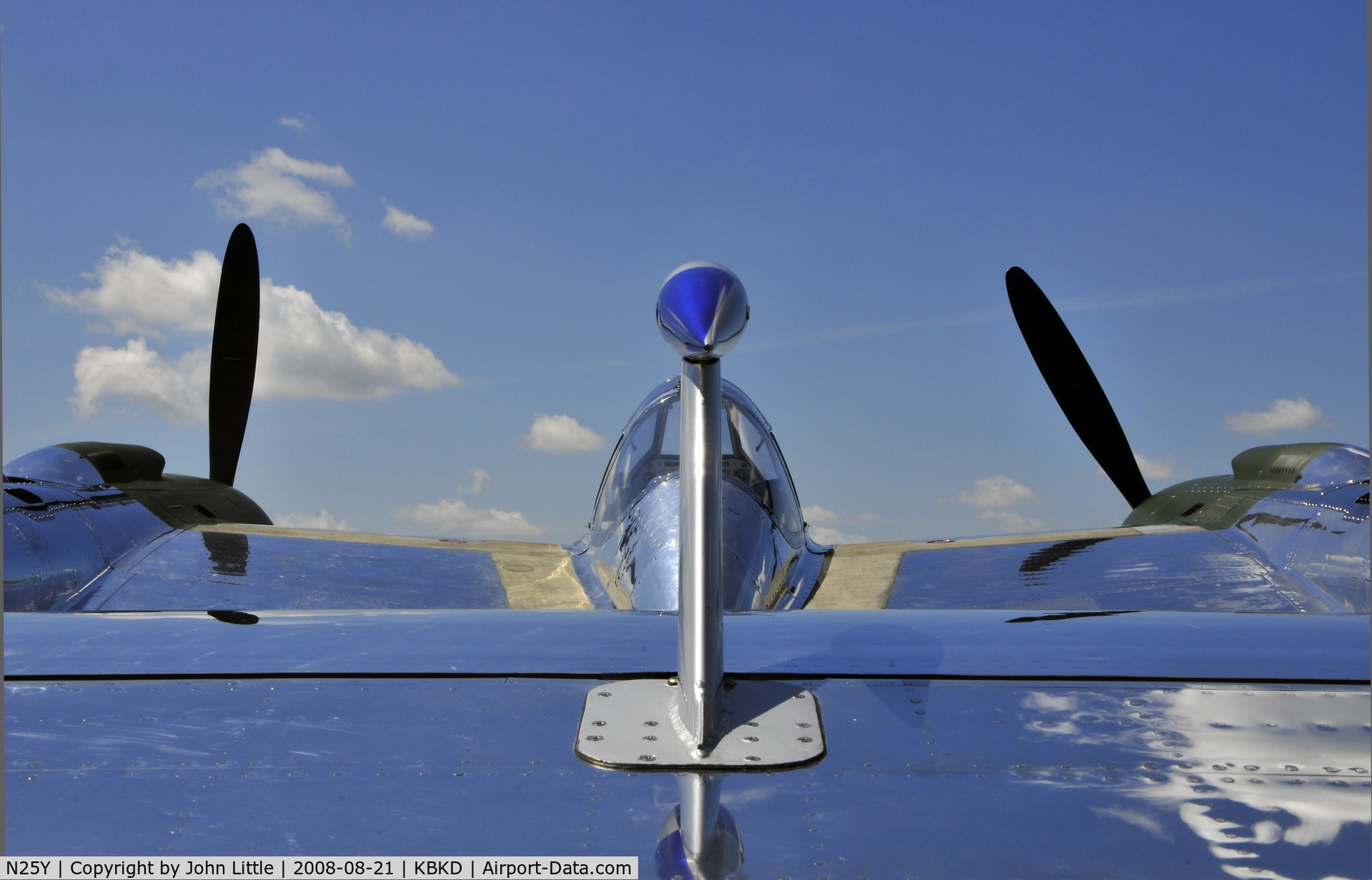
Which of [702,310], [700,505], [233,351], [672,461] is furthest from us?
[233,351]

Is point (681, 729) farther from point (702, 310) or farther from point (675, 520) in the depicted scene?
point (675, 520)

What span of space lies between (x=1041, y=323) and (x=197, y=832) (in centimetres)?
1082

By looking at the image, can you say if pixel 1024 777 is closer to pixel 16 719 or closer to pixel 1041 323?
pixel 16 719

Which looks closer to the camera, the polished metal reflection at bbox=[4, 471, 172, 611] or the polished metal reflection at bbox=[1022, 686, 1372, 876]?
the polished metal reflection at bbox=[1022, 686, 1372, 876]

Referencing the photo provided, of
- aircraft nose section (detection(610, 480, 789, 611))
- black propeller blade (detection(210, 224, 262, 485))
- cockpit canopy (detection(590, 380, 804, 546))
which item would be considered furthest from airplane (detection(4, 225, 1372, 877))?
black propeller blade (detection(210, 224, 262, 485))

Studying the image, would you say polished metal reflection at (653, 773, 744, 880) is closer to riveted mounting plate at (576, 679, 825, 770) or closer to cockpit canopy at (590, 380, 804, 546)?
riveted mounting plate at (576, 679, 825, 770)

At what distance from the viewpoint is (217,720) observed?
197cm

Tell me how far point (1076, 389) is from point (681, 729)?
10.2m
